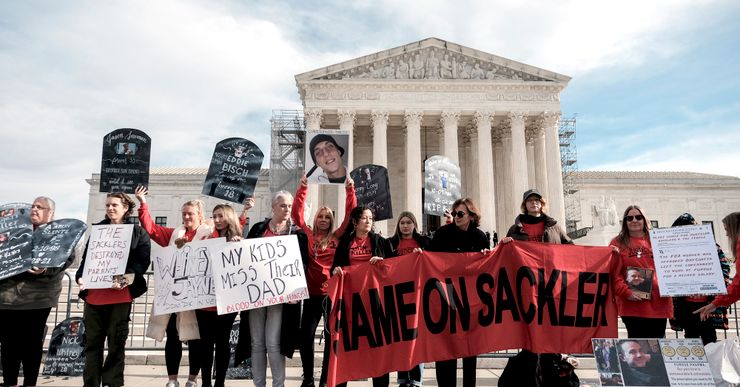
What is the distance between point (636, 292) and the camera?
17.7ft

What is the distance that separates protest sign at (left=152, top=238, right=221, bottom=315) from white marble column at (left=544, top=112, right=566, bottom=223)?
96.6 ft

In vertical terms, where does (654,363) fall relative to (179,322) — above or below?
below

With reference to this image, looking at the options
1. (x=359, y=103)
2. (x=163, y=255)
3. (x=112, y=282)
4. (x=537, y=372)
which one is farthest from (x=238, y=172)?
(x=359, y=103)

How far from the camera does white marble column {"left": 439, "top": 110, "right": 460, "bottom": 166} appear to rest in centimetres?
3238

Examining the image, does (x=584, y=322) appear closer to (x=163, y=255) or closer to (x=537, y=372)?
(x=537, y=372)

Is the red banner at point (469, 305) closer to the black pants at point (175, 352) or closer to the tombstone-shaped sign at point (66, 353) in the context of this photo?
the black pants at point (175, 352)

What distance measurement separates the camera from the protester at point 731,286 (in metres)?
5.33

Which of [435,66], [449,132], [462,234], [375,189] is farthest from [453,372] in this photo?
[435,66]

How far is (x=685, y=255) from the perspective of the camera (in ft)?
17.3

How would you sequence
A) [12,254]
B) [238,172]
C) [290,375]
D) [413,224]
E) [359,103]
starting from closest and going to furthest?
[12,254] < [413,224] < [290,375] < [238,172] < [359,103]

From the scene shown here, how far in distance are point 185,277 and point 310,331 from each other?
1679 millimetres

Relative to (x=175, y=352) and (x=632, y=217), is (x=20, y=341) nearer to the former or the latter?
(x=175, y=352)

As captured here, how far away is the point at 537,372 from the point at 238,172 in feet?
18.1

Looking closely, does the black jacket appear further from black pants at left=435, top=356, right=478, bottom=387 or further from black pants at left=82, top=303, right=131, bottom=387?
black pants at left=435, top=356, right=478, bottom=387
